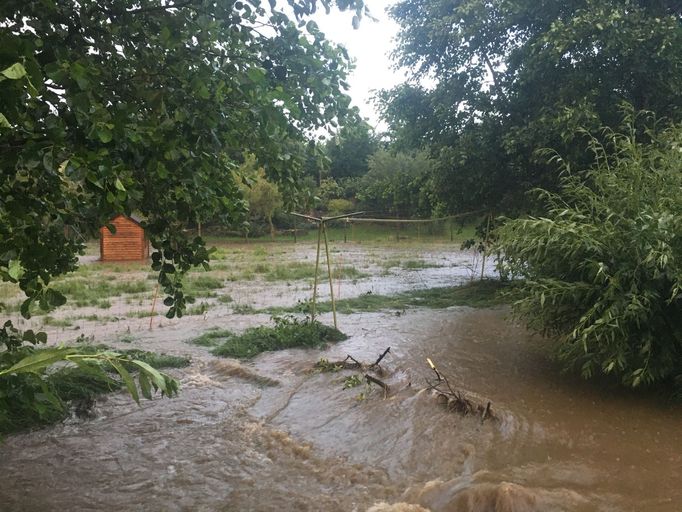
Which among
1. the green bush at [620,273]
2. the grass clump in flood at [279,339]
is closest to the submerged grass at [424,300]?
the grass clump in flood at [279,339]

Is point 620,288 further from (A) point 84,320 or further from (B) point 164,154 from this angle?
(A) point 84,320

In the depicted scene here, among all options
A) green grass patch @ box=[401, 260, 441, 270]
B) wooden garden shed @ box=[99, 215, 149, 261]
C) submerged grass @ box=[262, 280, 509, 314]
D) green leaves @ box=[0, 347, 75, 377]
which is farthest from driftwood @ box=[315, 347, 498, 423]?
wooden garden shed @ box=[99, 215, 149, 261]

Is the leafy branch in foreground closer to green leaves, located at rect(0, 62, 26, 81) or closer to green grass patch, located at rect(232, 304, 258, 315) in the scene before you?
green leaves, located at rect(0, 62, 26, 81)

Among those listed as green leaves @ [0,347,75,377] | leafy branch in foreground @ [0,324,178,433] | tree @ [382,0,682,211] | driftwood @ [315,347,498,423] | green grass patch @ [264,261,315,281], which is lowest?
green grass patch @ [264,261,315,281]

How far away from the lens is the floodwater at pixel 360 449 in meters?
3.96

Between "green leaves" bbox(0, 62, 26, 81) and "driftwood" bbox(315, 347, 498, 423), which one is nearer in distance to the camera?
"green leaves" bbox(0, 62, 26, 81)

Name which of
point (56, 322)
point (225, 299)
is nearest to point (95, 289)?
point (225, 299)

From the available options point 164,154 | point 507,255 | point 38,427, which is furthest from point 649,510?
point 38,427

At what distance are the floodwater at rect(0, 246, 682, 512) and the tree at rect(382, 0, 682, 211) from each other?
504 cm

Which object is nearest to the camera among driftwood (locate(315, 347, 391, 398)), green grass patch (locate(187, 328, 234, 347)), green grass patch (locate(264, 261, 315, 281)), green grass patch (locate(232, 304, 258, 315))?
driftwood (locate(315, 347, 391, 398))

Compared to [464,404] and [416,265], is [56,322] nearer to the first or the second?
[464,404]

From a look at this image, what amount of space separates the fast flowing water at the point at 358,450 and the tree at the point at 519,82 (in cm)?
528

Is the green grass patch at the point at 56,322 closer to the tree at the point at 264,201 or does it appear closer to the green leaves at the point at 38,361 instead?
the green leaves at the point at 38,361

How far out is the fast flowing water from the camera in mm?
3959
